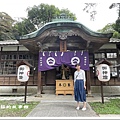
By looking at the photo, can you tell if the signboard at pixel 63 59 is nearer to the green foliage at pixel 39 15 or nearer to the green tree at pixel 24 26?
the green tree at pixel 24 26

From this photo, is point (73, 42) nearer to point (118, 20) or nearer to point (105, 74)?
point (105, 74)

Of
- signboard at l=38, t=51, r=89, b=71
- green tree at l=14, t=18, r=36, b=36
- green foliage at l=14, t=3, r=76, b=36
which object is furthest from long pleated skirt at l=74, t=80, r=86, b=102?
green foliage at l=14, t=3, r=76, b=36

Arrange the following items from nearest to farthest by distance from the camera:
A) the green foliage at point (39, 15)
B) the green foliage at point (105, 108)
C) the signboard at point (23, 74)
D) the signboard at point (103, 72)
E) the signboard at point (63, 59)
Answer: the green foliage at point (105, 108), the signboard at point (103, 72), the signboard at point (23, 74), the signboard at point (63, 59), the green foliage at point (39, 15)

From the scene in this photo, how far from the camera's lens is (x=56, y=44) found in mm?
8891

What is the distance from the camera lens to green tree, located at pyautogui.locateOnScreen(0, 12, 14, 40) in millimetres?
22500

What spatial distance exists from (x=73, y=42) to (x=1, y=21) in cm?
Answer: 1799

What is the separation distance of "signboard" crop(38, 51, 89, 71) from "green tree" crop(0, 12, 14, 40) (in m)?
16.4

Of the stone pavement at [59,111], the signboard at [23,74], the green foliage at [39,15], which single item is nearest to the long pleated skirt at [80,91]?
the stone pavement at [59,111]

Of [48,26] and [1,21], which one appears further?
[1,21]

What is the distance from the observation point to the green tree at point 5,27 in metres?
22.5

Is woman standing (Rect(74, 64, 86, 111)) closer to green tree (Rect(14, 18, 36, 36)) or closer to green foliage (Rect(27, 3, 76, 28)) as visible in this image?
green tree (Rect(14, 18, 36, 36))

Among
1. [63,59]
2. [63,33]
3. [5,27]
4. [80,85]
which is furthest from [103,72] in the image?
[5,27]

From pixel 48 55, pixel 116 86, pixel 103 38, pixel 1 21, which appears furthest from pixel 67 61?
pixel 1 21

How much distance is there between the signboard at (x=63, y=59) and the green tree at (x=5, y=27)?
16.4 meters
